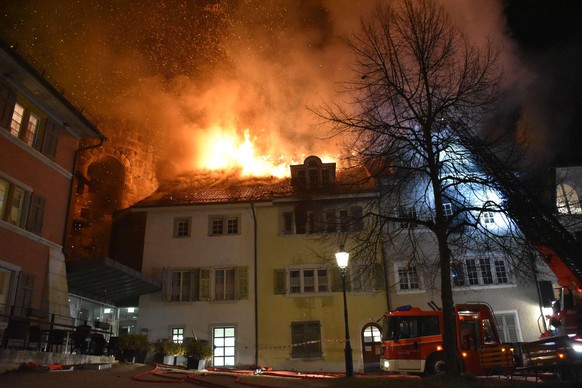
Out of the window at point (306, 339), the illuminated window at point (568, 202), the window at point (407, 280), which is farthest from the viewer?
the window at point (407, 280)

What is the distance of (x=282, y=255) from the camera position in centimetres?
2425

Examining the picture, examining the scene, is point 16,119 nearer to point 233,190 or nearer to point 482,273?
point 233,190

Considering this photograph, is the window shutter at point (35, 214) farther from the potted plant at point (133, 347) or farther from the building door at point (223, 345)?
the building door at point (223, 345)

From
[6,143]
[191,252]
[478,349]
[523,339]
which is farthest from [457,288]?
[6,143]

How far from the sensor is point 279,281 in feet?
77.9

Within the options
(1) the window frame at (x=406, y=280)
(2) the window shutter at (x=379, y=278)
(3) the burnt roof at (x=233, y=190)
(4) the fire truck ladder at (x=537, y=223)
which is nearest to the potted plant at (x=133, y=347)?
(3) the burnt roof at (x=233, y=190)

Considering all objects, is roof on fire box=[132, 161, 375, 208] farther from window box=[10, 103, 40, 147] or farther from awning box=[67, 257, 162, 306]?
window box=[10, 103, 40, 147]

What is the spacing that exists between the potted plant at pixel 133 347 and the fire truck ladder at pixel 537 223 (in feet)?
44.8

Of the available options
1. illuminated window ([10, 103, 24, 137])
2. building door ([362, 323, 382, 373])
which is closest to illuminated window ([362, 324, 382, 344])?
building door ([362, 323, 382, 373])

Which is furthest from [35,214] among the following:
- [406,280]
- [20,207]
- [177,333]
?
[406,280]

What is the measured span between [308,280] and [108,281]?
955 cm

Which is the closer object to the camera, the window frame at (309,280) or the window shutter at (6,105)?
the window shutter at (6,105)

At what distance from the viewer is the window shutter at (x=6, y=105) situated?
53.3ft

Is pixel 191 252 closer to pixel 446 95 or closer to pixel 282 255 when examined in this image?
pixel 282 255
